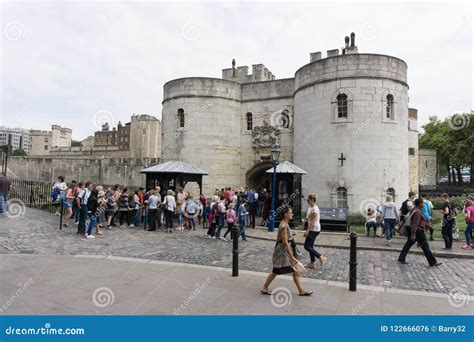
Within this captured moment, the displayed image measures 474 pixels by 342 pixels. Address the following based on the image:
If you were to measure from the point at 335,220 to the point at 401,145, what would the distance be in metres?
6.75

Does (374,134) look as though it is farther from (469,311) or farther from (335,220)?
(469,311)

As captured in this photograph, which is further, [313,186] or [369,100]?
[313,186]

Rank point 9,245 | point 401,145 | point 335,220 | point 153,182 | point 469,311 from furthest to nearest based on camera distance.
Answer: point 401,145 → point 153,182 → point 335,220 → point 9,245 → point 469,311

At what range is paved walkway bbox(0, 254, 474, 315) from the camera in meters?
5.18

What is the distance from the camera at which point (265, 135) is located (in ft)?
73.6

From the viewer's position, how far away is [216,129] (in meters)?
22.4

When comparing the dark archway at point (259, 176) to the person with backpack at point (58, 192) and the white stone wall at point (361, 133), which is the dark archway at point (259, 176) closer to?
the white stone wall at point (361, 133)

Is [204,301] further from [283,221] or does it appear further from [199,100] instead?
[199,100]

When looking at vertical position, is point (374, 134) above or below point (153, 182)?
above

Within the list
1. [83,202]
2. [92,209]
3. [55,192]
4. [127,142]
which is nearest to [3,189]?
[55,192]

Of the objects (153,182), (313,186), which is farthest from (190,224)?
(313,186)

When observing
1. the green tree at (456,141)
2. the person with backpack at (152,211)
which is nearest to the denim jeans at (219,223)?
the person with backpack at (152,211)

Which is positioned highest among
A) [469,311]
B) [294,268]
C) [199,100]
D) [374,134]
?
[199,100]

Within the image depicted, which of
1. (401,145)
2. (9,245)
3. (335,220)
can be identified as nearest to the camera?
(9,245)
